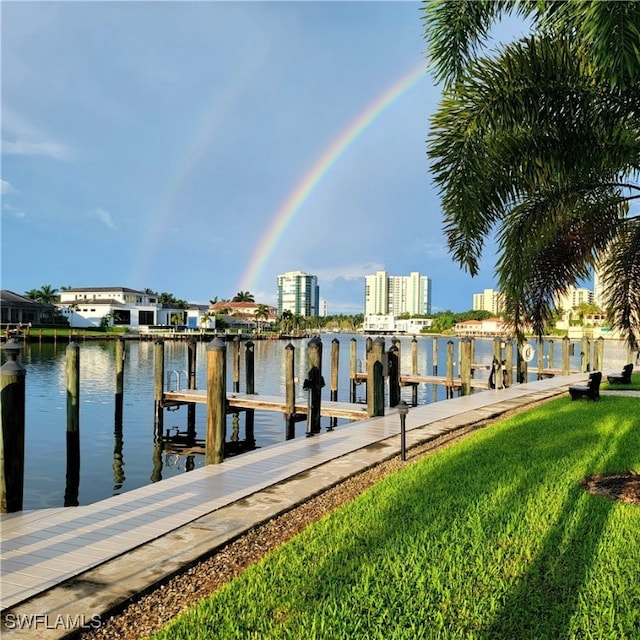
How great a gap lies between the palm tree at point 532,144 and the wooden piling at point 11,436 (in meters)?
6.11

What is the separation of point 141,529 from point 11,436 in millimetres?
2287

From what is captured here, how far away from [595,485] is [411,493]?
232 centimetres

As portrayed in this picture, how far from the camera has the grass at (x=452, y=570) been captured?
3.85 metres

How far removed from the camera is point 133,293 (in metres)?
103

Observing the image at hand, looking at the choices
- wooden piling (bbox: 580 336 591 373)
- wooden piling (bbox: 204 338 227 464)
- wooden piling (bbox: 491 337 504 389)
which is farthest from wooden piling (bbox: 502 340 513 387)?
wooden piling (bbox: 204 338 227 464)

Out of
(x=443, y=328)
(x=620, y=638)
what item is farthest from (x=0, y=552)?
(x=443, y=328)

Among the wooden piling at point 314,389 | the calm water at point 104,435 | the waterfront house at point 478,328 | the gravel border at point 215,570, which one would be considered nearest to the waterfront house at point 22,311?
the calm water at point 104,435

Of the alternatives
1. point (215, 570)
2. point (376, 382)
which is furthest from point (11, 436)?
point (376, 382)

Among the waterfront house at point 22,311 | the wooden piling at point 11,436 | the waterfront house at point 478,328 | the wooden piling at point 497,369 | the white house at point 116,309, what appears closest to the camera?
the wooden piling at point 11,436

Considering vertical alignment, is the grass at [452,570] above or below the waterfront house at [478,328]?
below

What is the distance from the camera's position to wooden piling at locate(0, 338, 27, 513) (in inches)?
271

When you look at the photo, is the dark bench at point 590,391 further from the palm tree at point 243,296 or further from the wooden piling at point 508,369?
the palm tree at point 243,296

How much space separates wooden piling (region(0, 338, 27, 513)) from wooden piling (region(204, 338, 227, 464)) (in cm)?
299

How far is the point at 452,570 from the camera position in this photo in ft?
15.3
